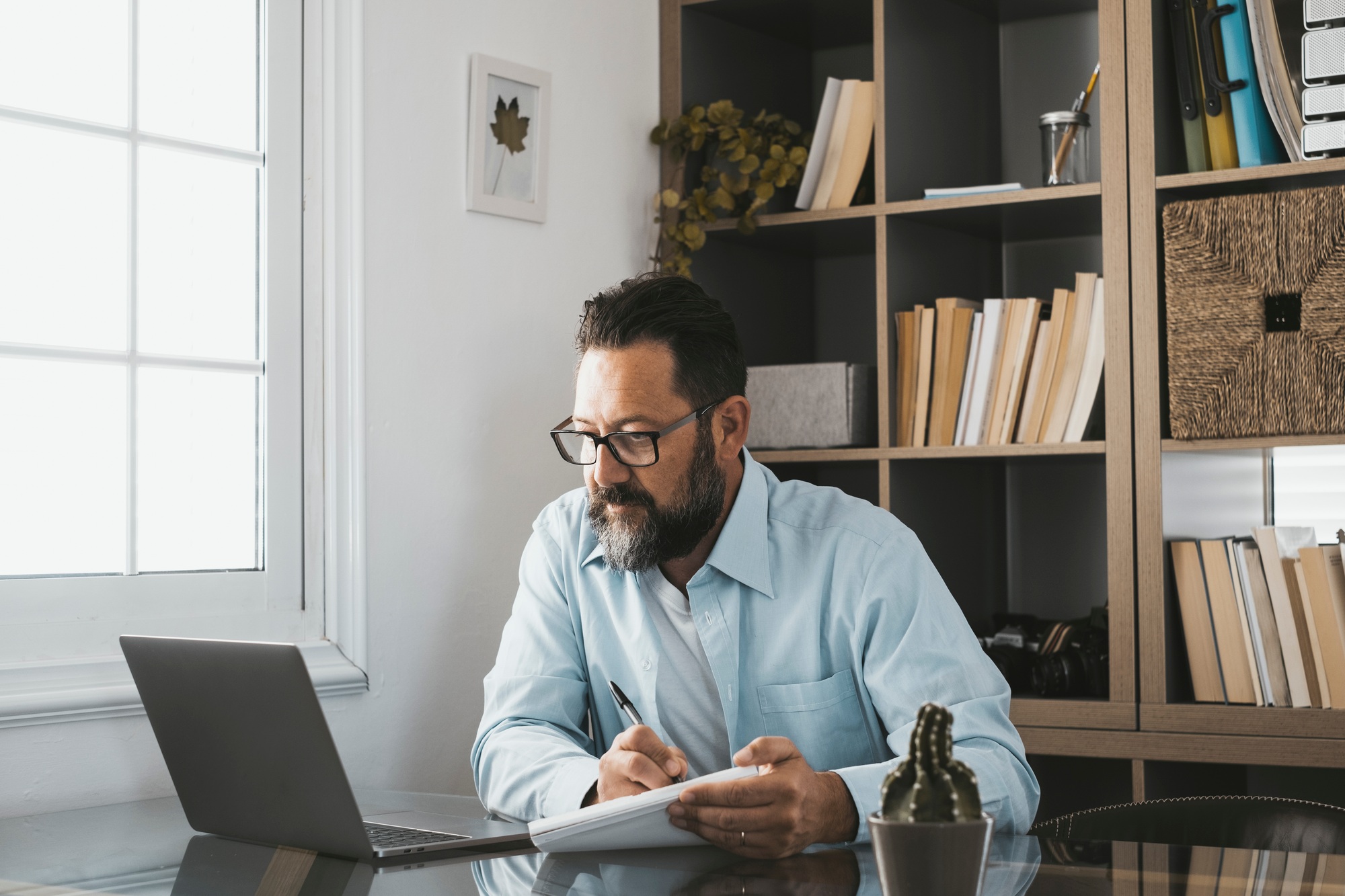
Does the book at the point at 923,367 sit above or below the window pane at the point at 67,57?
below

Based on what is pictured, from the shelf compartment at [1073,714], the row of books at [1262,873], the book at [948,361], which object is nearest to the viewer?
the row of books at [1262,873]

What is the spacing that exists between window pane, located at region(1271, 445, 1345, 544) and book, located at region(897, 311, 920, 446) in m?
0.74

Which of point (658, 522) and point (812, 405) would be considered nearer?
point (658, 522)

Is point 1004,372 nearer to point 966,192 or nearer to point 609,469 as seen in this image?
point 966,192

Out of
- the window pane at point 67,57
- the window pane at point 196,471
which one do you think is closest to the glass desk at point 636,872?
the window pane at point 196,471

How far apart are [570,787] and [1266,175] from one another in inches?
61.0

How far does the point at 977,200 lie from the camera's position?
245 centimetres

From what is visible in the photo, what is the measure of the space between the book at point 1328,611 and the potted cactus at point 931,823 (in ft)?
5.20

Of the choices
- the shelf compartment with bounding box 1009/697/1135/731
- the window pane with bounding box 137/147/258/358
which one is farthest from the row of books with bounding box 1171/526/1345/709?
the window pane with bounding box 137/147/258/358

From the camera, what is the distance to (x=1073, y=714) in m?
2.30

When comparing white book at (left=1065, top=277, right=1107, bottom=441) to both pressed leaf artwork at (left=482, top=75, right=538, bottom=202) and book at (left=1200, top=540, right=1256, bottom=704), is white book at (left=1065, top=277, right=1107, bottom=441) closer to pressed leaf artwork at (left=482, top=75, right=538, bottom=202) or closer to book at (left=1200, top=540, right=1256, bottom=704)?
book at (left=1200, top=540, right=1256, bottom=704)

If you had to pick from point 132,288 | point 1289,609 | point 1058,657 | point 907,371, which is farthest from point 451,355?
point 1289,609

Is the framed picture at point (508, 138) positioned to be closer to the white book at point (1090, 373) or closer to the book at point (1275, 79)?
the white book at point (1090, 373)

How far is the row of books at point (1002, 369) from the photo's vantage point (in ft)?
7.79
